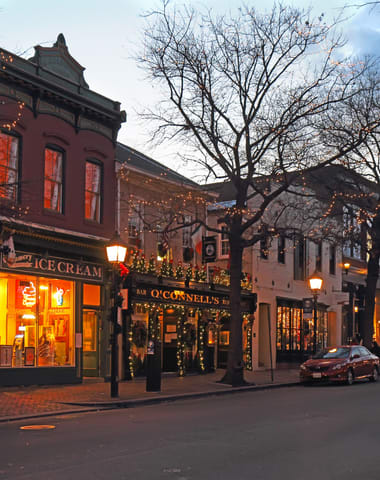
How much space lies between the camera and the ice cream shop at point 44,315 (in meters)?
20.6

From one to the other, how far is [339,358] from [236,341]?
414 cm

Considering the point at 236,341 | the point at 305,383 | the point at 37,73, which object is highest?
the point at 37,73

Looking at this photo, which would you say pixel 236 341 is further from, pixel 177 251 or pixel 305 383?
pixel 177 251

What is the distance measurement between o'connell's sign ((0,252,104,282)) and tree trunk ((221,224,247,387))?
4526 mm

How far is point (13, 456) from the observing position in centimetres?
952

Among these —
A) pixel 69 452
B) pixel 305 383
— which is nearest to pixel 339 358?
pixel 305 383

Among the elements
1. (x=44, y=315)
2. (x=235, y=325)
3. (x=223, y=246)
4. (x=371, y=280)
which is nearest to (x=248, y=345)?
(x=223, y=246)

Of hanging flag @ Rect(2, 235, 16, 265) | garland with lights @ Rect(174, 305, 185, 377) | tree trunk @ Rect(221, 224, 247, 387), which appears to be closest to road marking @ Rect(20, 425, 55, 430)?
hanging flag @ Rect(2, 235, 16, 265)

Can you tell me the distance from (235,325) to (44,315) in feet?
20.7

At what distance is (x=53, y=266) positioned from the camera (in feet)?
71.1

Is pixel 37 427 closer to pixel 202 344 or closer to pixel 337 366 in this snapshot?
pixel 337 366

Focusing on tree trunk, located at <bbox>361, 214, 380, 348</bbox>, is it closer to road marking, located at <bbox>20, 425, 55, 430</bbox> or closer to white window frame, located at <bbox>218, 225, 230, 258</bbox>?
white window frame, located at <bbox>218, 225, 230, 258</bbox>

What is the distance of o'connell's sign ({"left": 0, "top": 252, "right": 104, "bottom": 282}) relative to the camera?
2028 cm

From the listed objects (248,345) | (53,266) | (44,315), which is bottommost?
(248,345)
